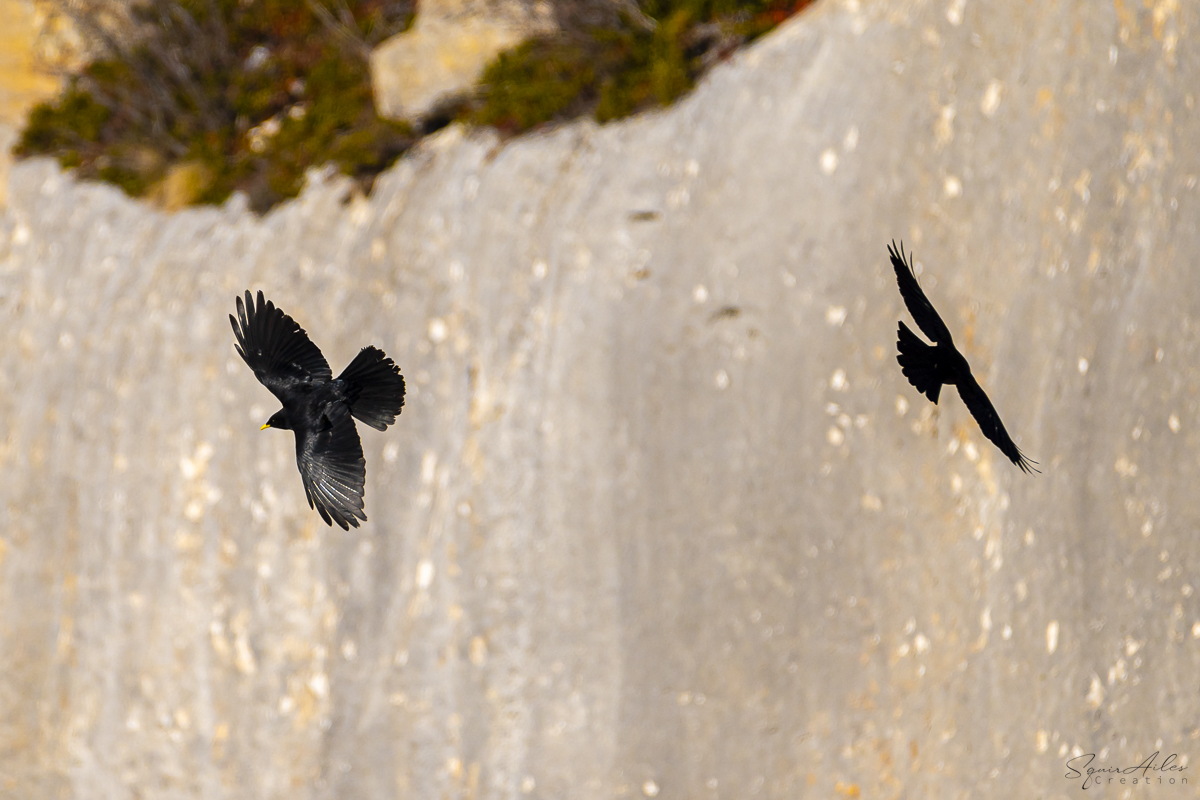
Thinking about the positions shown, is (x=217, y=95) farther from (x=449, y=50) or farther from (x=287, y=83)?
(x=449, y=50)

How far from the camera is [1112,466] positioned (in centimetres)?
644

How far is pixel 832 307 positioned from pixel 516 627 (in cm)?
228

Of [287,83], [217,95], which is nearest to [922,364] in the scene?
[287,83]

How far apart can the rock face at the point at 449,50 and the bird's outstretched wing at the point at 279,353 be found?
11.8 feet

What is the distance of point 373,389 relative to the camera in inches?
146

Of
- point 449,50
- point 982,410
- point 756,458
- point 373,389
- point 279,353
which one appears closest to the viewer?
point 373,389

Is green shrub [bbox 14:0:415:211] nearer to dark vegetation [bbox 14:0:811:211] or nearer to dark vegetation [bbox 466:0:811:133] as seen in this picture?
dark vegetation [bbox 14:0:811:211]

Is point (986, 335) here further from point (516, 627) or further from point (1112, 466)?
point (516, 627)

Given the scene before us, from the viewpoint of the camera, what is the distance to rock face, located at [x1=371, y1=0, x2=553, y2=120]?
707cm

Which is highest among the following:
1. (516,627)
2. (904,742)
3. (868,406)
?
(868,406)

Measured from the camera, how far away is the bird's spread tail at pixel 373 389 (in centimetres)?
369

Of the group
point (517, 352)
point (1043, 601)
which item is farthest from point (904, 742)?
point (517, 352)
